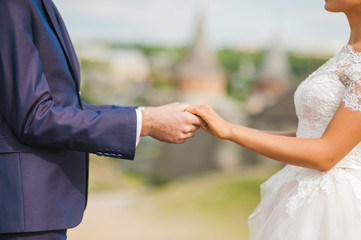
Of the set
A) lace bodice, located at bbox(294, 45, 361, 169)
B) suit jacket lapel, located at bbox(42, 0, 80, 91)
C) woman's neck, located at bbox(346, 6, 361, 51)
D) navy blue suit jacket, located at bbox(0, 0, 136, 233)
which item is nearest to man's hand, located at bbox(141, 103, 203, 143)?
navy blue suit jacket, located at bbox(0, 0, 136, 233)

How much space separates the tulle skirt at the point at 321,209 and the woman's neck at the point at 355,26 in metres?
0.69

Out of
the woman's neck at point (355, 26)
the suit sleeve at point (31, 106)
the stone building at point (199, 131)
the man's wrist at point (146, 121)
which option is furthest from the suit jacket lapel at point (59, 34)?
the stone building at point (199, 131)

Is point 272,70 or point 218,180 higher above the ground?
point 218,180

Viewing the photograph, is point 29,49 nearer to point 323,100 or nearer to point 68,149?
point 68,149

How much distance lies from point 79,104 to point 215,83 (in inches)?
1188

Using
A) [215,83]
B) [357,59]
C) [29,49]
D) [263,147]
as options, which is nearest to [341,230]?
[263,147]

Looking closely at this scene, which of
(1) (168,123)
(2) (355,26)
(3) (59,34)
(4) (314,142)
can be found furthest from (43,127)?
(2) (355,26)

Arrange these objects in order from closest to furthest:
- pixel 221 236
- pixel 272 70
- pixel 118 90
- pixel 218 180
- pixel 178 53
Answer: pixel 221 236 → pixel 218 180 → pixel 272 70 → pixel 118 90 → pixel 178 53

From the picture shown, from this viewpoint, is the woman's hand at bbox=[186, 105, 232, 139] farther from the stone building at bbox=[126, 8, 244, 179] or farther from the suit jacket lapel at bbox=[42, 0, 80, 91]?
the stone building at bbox=[126, 8, 244, 179]

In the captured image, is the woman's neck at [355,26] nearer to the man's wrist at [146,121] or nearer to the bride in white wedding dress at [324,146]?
the bride in white wedding dress at [324,146]

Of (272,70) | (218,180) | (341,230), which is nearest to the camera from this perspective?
(341,230)

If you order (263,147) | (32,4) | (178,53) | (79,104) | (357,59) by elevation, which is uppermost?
(32,4)

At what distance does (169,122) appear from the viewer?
7.20ft

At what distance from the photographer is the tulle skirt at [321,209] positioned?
2.12 meters
